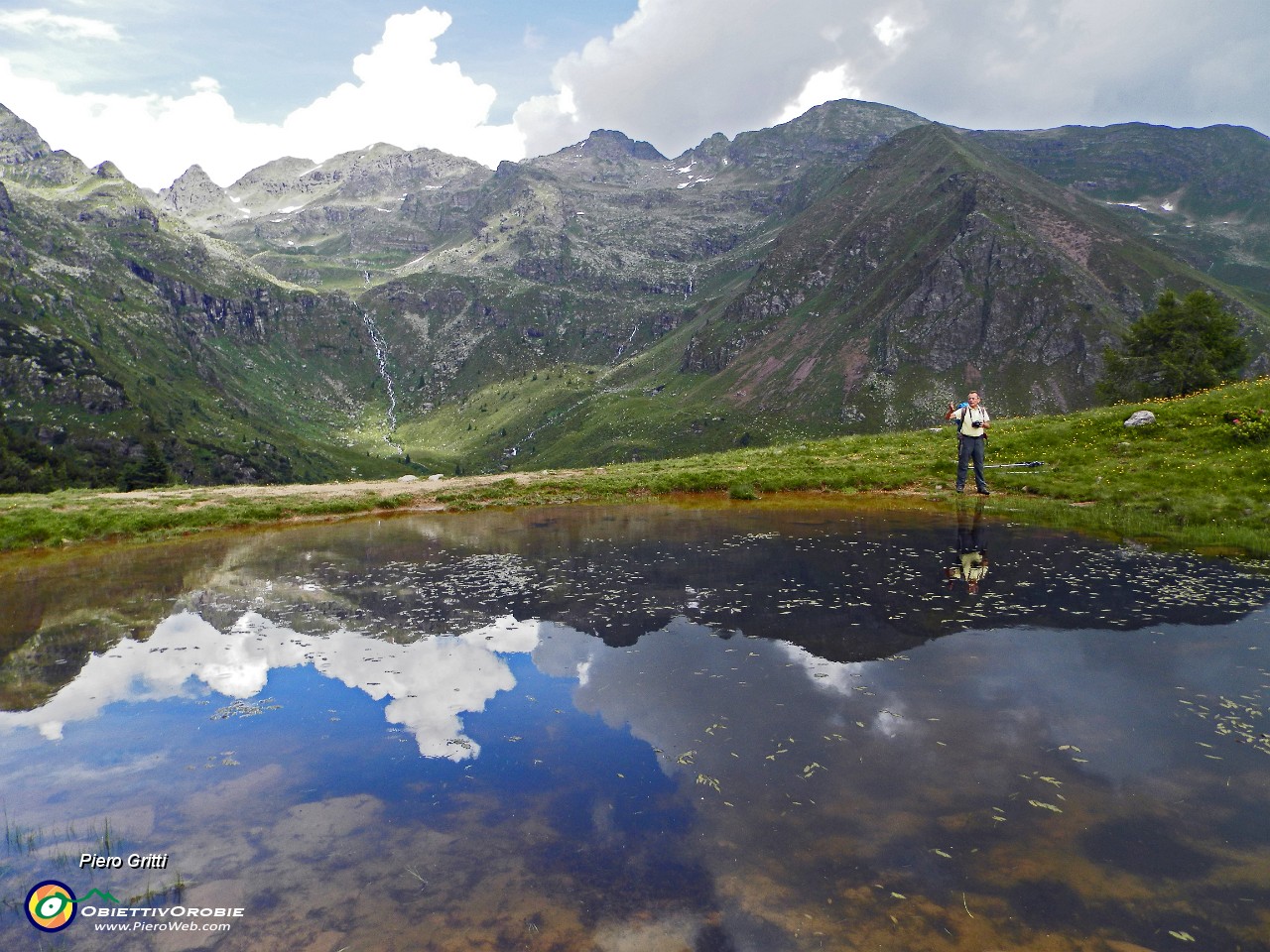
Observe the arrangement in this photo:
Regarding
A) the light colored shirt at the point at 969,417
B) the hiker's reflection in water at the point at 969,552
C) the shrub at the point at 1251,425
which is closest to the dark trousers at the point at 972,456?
the light colored shirt at the point at 969,417

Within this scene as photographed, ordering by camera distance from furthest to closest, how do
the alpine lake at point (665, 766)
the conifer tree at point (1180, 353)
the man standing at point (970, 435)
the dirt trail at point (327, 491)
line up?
the conifer tree at point (1180, 353) < the dirt trail at point (327, 491) < the man standing at point (970, 435) < the alpine lake at point (665, 766)

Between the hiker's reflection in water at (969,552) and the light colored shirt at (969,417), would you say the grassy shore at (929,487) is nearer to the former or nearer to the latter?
the hiker's reflection in water at (969,552)

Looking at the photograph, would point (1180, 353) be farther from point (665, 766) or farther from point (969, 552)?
point (665, 766)

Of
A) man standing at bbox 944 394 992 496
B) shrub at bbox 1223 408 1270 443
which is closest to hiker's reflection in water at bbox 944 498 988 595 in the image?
man standing at bbox 944 394 992 496

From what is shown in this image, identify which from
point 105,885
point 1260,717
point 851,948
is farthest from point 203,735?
point 1260,717

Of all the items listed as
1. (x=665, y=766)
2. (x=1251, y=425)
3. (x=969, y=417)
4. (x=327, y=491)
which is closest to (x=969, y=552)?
(x=969, y=417)

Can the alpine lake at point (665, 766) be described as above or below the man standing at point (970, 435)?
below

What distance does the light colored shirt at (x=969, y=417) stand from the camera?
29.8 metres

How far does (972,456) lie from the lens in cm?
3262

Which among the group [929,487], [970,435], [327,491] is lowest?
[327,491]

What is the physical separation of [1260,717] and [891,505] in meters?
21.5

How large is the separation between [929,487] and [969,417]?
6034 mm

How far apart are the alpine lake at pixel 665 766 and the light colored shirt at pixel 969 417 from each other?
1045 centimetres

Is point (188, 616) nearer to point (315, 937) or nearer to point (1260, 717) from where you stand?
point (315, 937)
